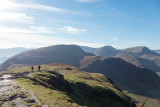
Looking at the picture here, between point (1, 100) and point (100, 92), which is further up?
point (1, 100)

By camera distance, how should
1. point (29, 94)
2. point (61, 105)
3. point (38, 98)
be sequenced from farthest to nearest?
point (29, 94) < point (38, 98) < point (61, 105)

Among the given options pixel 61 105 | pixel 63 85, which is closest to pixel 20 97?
pixel 61 105

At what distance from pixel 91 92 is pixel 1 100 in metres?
42.1

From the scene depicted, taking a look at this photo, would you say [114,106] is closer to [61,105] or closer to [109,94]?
[109,94]

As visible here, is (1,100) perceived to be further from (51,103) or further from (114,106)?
(114,106)

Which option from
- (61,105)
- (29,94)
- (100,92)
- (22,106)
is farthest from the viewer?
(100,92)


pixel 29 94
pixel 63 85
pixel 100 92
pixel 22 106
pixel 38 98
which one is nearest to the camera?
pixel 22 106

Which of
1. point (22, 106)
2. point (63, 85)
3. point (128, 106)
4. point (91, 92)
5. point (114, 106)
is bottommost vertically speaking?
point (128, 106)

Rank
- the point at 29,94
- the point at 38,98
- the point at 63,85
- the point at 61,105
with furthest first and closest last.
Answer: the point at 63,85 < the point at 29,94 < the point at 38,98 < the point at 61,105

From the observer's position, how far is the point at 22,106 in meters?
27.4

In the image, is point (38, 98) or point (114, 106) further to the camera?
point (114, 106)

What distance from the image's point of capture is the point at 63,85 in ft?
184

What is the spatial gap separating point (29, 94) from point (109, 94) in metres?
47.6

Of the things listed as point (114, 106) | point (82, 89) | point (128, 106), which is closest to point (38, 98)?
point (82, 89)
